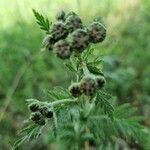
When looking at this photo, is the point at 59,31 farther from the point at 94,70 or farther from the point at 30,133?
the point at 30,133

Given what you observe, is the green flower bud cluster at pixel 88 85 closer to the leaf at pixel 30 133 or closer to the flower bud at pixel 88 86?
the flower bud at pixel 88 86

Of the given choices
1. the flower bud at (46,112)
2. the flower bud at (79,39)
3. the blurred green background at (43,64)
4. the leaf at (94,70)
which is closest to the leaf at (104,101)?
the leaf at (94,70)

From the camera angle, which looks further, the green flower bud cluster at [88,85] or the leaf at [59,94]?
the leaf at [59,94]

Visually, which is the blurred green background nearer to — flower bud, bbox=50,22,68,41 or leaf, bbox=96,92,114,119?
leaf, bbox=96,92,114,119

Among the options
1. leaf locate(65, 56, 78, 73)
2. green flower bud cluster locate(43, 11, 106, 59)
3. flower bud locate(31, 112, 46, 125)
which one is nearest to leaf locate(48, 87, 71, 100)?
leaf locate(65, 56, 78, 73)

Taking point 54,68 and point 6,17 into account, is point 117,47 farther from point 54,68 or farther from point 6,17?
point 6,17

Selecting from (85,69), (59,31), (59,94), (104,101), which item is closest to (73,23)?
(59,31)
